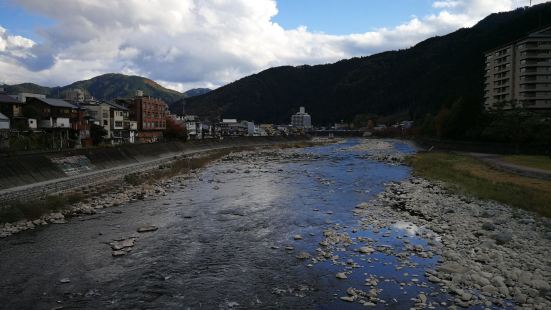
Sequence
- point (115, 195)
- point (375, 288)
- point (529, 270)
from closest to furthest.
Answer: point (375, 288), point (529, 270), point (115, 195)

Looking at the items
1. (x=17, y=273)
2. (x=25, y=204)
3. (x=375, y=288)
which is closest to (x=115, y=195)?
(x=25, y=204)

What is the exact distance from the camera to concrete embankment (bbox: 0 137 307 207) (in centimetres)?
2267

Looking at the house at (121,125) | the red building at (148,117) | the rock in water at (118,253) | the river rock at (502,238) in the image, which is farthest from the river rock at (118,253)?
the red building at (148,117)

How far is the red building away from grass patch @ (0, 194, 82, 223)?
44.4m

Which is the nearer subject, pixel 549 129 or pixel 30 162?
pixel 30 162

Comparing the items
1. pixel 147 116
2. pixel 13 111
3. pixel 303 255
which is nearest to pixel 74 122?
pixel 13 111

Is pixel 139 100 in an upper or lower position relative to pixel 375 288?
upper

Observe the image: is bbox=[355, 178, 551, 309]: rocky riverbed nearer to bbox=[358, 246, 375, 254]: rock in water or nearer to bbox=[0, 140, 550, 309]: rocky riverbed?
bbox=[0, 140, 550, 309]: rocky riverbed

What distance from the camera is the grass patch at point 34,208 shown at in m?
17.4

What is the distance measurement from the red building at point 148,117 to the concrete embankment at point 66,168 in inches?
822

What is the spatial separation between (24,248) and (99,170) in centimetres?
1983

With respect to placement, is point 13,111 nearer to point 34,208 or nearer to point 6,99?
point 6,99

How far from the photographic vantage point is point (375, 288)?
10109mm

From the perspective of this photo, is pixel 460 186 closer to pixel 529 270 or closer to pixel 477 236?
pixel 477 236
